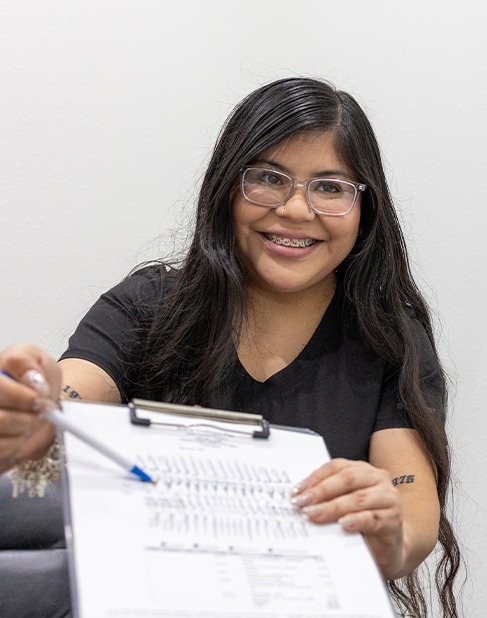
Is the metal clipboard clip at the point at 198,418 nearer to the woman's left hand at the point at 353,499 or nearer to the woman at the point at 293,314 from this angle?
the woman's left hand at the point at 353,499

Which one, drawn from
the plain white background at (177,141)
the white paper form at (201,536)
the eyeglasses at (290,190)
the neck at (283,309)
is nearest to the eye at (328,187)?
the eyeglasses at (290,190)

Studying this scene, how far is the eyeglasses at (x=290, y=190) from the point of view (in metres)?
1.38

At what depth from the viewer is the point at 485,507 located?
7.03 feet

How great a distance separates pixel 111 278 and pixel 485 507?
3.07 feet

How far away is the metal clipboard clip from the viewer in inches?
37.8

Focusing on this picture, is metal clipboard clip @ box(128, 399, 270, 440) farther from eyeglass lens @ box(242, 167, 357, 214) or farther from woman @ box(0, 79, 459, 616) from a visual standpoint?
eyeglass lens @ box(242, 167, 357, 214)

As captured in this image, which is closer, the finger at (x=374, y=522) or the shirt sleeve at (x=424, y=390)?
the finger at (x=374, y=522)

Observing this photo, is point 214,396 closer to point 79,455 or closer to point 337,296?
point 337,296

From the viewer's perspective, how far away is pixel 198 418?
989 millimetres

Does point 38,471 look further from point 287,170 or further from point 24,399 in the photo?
point 287,170

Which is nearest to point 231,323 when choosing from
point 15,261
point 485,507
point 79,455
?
point 79,455

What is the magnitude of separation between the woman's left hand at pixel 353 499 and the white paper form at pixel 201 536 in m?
0.01

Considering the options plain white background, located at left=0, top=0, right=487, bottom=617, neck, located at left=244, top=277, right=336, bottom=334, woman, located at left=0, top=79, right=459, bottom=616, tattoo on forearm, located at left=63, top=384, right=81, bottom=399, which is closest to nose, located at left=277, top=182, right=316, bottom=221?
woman, located at left=0, top=79, right=459, bottom=616

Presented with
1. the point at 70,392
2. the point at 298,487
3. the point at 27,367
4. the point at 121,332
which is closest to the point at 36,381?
the point at 27,367
